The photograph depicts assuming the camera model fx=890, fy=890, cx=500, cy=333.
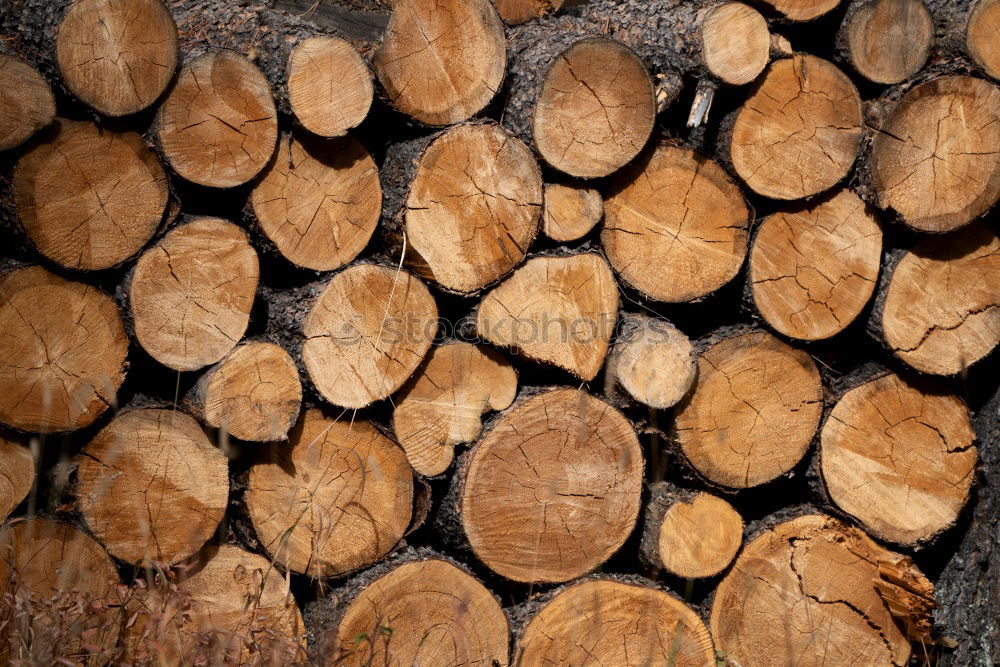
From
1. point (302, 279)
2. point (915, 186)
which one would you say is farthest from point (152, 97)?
point (915, 186)

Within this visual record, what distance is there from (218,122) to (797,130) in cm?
173

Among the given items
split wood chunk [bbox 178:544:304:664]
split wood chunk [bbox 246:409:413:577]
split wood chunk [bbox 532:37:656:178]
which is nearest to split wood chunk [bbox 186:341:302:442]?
split wood chunk [bbox 246:409:413:577]

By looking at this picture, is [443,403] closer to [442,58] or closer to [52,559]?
[442,58]

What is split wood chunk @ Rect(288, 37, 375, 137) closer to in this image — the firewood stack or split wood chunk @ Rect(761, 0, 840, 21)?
the firewood stack

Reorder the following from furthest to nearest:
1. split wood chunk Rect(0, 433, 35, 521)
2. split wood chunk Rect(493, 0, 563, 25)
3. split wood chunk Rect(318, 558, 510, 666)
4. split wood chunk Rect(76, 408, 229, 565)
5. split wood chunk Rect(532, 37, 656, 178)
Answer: split wood chunk Rect(493, 0, 563, 25), split wood chunk Rect(532, 37, 656, 178), split wood chunk Rect(318, 558, 510, 666), split wood chunk Rect(76, 408, 229, 565), split wood chunk Rect(0, 433, 35, 521)

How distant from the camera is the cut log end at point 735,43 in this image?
263cm

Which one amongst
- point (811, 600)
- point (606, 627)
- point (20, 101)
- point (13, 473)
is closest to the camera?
point (20, 101)

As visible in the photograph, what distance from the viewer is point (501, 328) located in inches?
103

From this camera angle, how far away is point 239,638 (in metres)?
2.32

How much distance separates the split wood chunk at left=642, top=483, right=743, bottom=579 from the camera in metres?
2.72

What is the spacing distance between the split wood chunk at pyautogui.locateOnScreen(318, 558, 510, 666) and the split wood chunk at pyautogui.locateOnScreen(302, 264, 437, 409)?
0.52 metres

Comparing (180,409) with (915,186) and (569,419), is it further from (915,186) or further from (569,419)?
(915,186)

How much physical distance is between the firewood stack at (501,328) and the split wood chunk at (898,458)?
0.01m

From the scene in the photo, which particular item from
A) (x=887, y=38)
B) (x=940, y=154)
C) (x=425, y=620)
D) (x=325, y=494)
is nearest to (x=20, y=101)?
(x=325, y=494)
